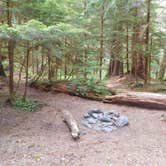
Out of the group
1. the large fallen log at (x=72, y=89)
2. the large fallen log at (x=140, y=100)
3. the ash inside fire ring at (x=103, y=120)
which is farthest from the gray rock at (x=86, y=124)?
the large fallen log at (x=72, y=89)

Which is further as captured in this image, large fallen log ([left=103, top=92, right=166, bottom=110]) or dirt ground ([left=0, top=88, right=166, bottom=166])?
large fallen log ([left=103, top=92, right=166, bottom=110])

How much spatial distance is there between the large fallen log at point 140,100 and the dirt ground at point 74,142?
0.38 metres

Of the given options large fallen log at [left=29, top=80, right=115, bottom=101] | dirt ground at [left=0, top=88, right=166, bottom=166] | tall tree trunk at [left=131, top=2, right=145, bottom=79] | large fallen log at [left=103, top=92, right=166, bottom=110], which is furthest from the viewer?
tall tree trunk at [left=131, top=2, right=145, bottom=79]

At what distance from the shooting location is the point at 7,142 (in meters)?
4.80

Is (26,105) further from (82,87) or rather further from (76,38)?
(76,38)

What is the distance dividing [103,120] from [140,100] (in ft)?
6.37

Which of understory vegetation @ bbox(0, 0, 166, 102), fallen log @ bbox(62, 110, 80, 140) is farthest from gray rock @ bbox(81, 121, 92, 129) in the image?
understory vegetation @ bbox(0, 0, 166, 102)

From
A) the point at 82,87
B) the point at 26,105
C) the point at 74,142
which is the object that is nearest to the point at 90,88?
the point at 82,87

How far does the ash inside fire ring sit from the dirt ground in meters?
0.19

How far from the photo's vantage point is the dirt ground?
4.16 meters

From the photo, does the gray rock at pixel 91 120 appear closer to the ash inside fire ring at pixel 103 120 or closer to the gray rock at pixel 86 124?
Result: the ash inside fire ring at pixel 103 120

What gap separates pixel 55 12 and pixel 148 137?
4704 millimetres

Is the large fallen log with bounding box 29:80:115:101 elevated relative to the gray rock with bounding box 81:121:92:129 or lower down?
elevated

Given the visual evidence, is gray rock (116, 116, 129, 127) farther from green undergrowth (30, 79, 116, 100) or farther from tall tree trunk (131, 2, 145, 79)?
tall tree trunk (131, 2, 145, 79)
